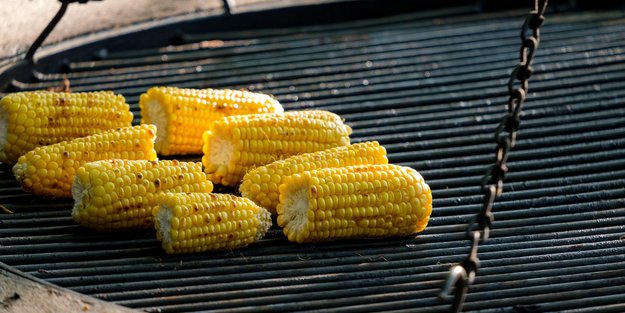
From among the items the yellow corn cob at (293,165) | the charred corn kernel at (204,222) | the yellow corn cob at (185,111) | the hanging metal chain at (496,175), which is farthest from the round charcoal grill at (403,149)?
the yellow corn cob at (185,111)

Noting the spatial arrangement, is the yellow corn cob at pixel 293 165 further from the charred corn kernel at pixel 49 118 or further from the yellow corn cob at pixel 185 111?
the charred corn kernel at pixel 49 118

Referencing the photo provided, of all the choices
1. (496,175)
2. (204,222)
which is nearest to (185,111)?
(204,222)

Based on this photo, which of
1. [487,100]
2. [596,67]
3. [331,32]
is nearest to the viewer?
[487,100]

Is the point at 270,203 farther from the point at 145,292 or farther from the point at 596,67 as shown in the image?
the point at 596,67

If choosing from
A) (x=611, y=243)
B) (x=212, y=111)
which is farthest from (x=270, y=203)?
(x=611, y=243)

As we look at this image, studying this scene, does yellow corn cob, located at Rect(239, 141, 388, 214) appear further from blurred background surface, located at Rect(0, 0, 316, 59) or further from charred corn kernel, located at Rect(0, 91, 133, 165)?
blurred background surface, located at Rect(0, 0, 316, 59)

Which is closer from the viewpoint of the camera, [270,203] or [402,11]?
[270,203]
